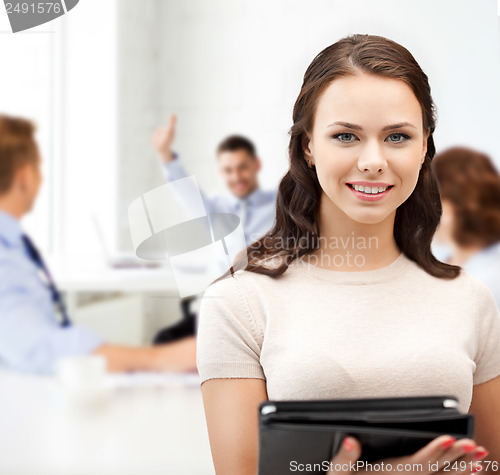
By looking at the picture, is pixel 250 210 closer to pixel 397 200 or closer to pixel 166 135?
pixel 166 135

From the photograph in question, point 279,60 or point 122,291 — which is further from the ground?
point 279,60

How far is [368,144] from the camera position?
0.71 m

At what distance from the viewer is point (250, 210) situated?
1997 millimetres

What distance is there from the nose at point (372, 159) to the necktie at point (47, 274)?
1.46 meters

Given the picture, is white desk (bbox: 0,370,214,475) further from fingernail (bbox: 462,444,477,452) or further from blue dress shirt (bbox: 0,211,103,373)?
fingernail (bbox: 462,444,477,452)

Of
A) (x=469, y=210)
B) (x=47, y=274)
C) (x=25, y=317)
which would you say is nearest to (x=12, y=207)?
(x=47, y=274)

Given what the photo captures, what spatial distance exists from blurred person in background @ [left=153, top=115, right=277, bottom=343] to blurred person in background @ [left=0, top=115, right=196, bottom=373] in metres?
0.10

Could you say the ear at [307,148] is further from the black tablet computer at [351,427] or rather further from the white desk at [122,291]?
the white desk at [122,291]

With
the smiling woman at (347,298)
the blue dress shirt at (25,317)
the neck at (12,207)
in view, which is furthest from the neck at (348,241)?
the neck at (12,207)

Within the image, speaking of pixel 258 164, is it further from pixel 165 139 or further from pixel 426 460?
pixel 426 460

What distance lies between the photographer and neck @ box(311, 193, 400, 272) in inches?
31.0

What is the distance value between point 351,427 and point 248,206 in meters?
1.45

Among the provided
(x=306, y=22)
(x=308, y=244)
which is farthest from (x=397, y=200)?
(x=306, y=22)

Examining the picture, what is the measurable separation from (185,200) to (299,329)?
134 cm
